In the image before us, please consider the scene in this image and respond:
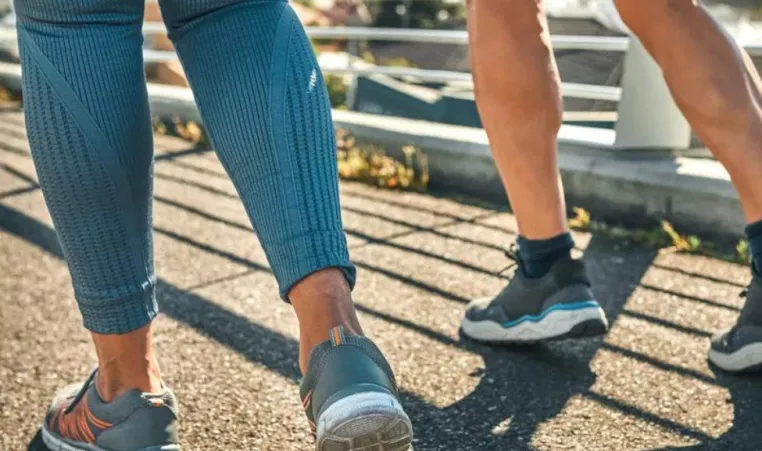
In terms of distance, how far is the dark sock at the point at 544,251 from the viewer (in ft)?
6.18

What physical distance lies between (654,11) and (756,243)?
1.46 ft

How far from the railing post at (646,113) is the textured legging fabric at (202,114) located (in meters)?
1.98

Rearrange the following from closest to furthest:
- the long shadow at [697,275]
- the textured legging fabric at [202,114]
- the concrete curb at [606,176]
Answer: the textured legging fabric at [202,114]
the long shadow at [697,275]
the concrete curb at [606,176]

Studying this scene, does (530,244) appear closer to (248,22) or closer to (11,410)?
(248,22)

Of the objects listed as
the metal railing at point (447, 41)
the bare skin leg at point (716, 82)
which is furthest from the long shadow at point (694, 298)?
the metal railing at point (447, 41)

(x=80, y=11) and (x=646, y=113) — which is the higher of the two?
(x=80, y=11)

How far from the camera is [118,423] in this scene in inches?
55.3

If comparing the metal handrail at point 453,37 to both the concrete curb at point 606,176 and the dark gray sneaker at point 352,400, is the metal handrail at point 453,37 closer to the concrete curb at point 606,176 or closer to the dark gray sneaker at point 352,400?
the concrete curb at point 606,176

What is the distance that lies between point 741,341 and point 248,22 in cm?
106

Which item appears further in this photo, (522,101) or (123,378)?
(522,101)

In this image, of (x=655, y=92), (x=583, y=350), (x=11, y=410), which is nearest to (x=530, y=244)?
(x=583, y=350)

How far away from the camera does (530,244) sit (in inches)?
74.7

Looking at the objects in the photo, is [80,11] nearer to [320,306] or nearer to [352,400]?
[320,306]

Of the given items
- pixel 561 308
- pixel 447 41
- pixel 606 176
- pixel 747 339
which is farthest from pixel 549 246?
pixel 447 41
